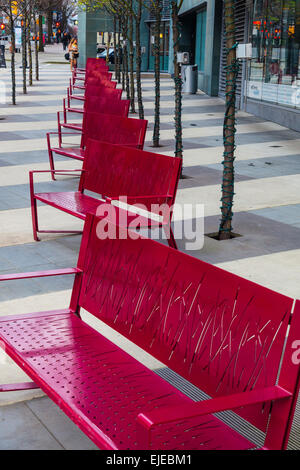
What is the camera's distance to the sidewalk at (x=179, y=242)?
3.74 metres

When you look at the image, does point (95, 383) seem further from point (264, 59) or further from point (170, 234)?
point (264, 59)

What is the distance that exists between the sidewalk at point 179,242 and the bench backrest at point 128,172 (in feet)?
2.23

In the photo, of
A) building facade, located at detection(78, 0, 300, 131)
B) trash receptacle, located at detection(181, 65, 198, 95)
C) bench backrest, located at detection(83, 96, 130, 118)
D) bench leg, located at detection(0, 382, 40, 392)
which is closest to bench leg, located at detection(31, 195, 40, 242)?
bench leg, located at detection(0, 382, 40, 392)

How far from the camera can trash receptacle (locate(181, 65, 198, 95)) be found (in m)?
28.3

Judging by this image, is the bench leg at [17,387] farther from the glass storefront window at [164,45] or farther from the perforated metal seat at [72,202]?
the glass storefront window at [164,45]

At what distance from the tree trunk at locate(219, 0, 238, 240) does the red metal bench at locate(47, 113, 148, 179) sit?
205 cm

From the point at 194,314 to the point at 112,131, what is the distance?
708cm

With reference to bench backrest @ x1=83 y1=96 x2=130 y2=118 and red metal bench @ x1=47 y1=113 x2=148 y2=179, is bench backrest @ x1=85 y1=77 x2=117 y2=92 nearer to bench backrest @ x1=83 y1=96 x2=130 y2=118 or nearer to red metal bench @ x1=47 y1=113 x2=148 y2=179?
bench backrest @ x1=83 y1=96 x2=130 y2=118

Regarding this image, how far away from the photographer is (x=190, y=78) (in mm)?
28297

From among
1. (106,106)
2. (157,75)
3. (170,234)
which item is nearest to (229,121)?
(170,234)

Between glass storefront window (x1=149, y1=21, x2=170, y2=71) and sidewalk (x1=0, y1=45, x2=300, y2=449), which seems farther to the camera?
glass storefront window (x1=149, y1=21, x2=170, y2=71)

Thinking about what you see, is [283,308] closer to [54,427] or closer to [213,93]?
Answer: [54,427]

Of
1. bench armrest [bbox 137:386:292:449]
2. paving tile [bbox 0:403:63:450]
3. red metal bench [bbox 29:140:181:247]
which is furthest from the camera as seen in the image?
red metal bench [bbox 29:140:181:247]

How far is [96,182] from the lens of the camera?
7449 millimetres
